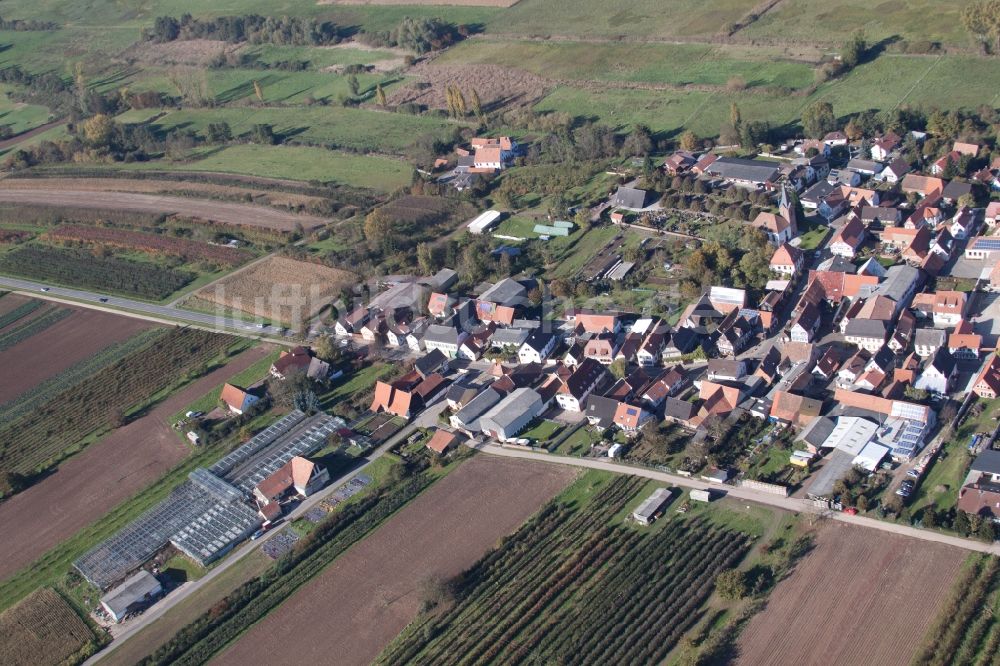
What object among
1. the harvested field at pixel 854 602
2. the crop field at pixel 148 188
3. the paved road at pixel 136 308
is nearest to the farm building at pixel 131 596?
the paved road at pixel 136 308

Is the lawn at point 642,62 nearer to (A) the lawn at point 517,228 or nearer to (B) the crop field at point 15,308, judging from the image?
(A) the lawn at point 517,228

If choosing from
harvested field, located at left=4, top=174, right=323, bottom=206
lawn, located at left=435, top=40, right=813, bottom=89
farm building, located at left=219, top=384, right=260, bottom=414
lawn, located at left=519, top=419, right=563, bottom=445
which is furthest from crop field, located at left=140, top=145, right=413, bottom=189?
lawn, located at left=519, top=419, right=563, bottom=445

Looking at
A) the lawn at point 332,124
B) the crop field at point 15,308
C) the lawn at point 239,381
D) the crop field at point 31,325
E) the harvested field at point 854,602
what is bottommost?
the harvested field at point 854,602

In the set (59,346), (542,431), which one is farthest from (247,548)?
(59,346)

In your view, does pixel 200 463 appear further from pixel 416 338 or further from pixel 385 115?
pixel 385 115

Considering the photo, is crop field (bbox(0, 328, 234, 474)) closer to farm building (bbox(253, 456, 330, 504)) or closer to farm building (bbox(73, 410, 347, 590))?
farm building (bbox(73, 410, 347, 590))

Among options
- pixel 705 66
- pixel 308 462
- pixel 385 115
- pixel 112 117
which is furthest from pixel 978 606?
pixel 112 117

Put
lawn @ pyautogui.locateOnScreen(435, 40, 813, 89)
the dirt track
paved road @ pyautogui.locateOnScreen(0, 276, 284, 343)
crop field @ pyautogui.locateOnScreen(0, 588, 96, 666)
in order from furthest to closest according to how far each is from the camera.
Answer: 1. lawn @ pyautogui.locateOnScreen(435, 40, 813, 89)
2. paved road @ pyautogui.locateOnScreen(0, 276, 284, 343)
3. the dirt track
4. crop field @ pyautogui.locateOnScreen(0, 588, 96, 666)
